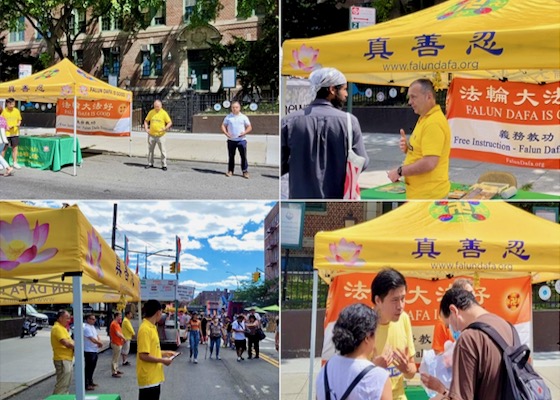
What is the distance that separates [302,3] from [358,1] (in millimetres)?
3608

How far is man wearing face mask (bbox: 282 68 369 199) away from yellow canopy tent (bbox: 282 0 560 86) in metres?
1.59

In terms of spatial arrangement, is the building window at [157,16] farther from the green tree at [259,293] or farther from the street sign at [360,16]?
the street sign at [360,16]

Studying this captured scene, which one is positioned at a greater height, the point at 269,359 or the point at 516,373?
the point at 516,373

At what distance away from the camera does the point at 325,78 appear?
15.0ft

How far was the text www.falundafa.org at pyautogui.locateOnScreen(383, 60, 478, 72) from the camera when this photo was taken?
568 cm

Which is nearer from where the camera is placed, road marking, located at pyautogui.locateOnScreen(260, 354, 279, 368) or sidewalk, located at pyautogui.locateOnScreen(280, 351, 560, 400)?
sidewalk, located at pyautogui.locateOnScreen(280, 351, 560, 400)

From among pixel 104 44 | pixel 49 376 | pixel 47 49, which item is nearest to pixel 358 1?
pixel 104 44

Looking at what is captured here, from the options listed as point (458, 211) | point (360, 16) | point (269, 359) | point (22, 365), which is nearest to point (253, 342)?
point (269, 359)

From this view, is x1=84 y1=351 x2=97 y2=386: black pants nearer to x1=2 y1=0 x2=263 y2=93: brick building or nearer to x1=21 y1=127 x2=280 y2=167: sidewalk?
x1=21 y1=127 x2=280 y2=167: sidewalk

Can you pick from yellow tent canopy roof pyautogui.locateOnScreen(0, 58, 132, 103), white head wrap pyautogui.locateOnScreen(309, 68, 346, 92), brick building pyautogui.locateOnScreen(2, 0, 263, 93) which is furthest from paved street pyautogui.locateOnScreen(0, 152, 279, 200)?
brick building pyautogui.locateOnScreen(2, 0, 263, 93)

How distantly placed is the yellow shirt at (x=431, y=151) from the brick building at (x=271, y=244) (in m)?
12.7

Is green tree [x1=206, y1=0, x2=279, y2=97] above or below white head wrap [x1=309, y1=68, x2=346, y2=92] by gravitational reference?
above

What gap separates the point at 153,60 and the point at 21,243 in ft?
96.4

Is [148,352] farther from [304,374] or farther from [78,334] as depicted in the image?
[304,374]
